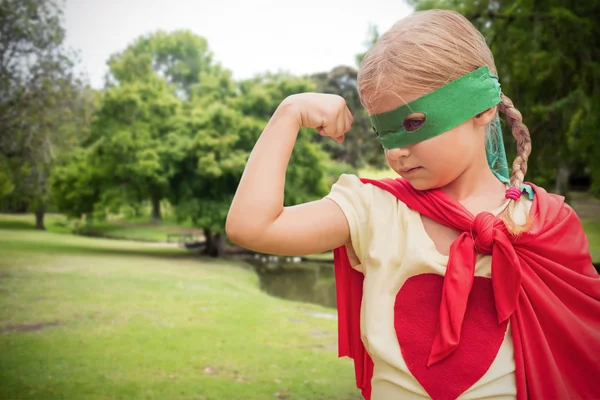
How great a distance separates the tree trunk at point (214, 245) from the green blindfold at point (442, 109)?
38.2ft

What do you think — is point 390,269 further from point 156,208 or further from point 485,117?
point 156,208

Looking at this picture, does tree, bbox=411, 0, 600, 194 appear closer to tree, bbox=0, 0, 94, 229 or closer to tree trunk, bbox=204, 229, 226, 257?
tree, bbox=0, 0, 94, 229

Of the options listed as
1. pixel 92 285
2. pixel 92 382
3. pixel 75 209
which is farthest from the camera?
pixel 75 209

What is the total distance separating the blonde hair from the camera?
1040 mm

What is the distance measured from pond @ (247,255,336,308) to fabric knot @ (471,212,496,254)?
7141 mm

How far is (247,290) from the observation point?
7.86m

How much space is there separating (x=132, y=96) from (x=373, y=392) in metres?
11.2

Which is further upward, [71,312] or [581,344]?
[581,344]

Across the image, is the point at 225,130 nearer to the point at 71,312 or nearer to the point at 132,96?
the point at 132,96

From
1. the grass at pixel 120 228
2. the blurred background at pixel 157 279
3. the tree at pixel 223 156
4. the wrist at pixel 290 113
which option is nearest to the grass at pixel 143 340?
the blurred background at pixel 157 279

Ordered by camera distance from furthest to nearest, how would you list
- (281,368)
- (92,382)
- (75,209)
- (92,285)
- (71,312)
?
(75,209), (92,285), (71,312), (281,368), (92,382)

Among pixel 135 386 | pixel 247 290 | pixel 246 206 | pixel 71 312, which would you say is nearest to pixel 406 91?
pixel 246 206

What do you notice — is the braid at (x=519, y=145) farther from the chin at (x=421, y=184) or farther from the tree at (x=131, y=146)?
the tree at (x=131, y=146)

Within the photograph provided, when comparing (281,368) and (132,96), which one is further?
(132,96)
